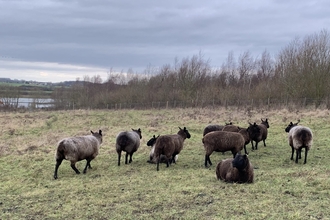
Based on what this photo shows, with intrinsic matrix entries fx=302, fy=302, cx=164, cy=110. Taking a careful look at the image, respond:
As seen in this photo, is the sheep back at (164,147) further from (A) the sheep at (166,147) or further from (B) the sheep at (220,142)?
(B) the sheep at (220,142)

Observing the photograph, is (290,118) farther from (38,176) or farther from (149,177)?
(38,176)

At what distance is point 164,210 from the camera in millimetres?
6105

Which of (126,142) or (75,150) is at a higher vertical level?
(126,142)

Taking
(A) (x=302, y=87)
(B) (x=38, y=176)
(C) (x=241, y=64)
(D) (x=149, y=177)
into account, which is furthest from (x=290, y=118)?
(C) (x=241, y=64)

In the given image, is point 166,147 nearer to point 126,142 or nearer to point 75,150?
point 126,142

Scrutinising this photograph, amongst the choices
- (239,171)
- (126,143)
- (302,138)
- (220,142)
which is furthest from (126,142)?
(302,138)

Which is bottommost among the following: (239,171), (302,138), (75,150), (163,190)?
(163,190)

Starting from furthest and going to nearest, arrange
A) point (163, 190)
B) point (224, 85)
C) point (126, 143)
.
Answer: point (224, 85)
point (126, 143)
point (163, 190)

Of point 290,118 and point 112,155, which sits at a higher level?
point 290,118

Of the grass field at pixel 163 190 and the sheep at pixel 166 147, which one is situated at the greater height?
the sheep at pixel 166 147

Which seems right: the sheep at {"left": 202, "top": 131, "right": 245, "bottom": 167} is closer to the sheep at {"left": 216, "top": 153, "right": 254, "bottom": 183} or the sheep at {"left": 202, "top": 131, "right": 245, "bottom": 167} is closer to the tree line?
the sheep at {"left": 216, "top": 153, "right": 254, "bottom": 183}

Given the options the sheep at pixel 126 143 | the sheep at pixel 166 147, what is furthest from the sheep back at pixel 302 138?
the sheep at pixel 126 143

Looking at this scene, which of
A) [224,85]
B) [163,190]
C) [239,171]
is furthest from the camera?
[224,85]

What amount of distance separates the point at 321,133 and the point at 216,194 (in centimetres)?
1204
